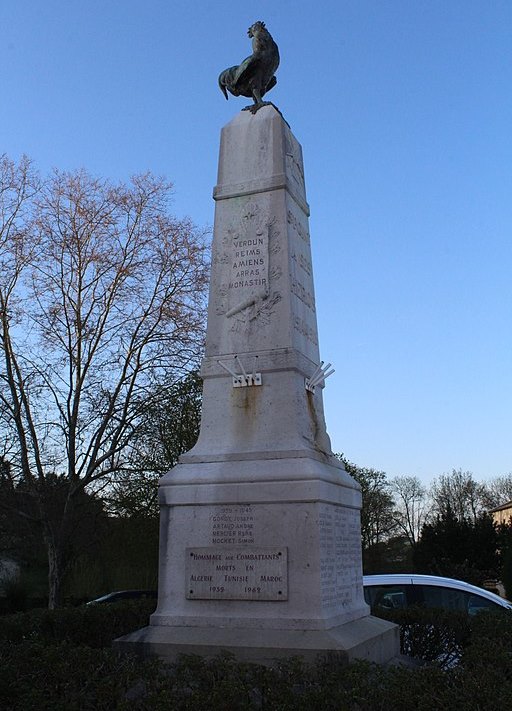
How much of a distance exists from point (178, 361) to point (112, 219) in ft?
13.1

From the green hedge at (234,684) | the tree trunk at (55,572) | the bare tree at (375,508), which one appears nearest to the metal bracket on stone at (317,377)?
the green hedge at (234,684)

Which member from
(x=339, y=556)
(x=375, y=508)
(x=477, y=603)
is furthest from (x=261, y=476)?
(x=375, y=508)

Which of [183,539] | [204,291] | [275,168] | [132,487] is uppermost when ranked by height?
[204,291]

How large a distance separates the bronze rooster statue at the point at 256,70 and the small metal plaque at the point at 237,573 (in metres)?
5.10

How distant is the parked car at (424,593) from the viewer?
33.2 feet

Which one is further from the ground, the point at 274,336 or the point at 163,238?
the point at 163,238

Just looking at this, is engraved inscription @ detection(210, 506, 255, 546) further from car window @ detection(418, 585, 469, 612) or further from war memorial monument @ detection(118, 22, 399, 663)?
car window @ detection(418, 585, 469, 612)

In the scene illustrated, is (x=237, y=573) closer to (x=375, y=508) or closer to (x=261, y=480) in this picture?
(x=261, y=480)

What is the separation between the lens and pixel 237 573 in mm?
6309

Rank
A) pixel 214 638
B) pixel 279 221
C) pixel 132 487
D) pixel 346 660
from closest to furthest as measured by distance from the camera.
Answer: pixel 346 660 < pixel 214 638 < pixel 279 221 < pixel 132 487

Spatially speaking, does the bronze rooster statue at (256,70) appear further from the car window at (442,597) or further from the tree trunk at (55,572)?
the tree trunk at (55,572)

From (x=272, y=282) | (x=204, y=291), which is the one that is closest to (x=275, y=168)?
(x=272, y=282)

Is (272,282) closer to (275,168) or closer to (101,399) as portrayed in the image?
(275,168)

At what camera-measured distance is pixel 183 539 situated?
661 centimetres
